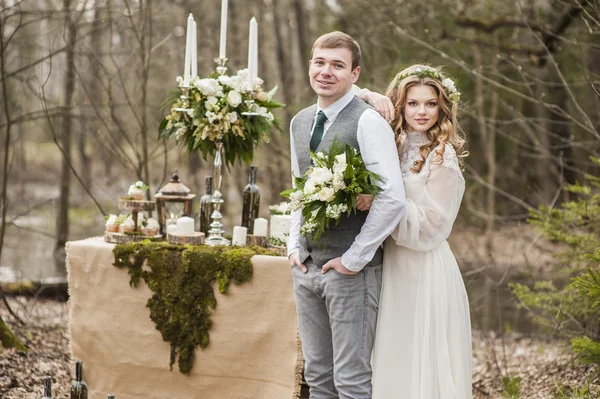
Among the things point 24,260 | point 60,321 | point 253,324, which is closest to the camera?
point 253,324

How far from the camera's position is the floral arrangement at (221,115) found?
15.0 ft

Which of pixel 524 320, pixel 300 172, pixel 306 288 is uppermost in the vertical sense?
pixel 300 172

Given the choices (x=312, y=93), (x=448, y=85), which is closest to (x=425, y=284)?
(x=448, y=85)

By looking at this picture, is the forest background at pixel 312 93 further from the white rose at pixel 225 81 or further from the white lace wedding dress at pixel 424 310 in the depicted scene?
the white lace wedding dress at pixel 424 310

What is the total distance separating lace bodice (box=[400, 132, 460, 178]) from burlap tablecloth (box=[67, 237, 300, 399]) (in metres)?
1.17

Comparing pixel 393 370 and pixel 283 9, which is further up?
pixel 283 9

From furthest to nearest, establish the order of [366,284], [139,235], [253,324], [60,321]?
[60,321]
[139,235]
[253,324]
[366,284]

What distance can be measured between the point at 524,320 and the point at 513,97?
6607 millimetres

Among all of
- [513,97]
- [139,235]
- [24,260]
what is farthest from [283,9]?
[139,235]

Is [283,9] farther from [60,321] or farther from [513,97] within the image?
[60,321]

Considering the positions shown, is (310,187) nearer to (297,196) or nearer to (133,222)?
(297,196)

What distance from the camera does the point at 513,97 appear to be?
14.3 meters

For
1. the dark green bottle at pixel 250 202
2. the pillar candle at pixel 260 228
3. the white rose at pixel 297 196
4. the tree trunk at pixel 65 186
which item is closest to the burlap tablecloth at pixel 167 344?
the pillar candle at pixel 260 228

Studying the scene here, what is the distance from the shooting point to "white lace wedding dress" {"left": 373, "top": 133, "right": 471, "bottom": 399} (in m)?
3.35
